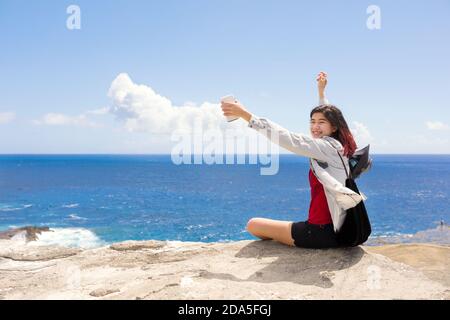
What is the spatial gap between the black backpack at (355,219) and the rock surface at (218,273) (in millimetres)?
262

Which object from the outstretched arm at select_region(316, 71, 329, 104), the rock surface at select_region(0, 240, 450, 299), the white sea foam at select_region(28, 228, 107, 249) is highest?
the outstretched arm at select_region(316, 71, 329, 104)

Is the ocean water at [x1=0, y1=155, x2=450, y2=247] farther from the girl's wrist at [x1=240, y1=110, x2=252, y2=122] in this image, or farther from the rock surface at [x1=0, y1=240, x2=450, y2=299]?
the girl's wrist at [x1=240, y1=110, x2=252, y2=122]

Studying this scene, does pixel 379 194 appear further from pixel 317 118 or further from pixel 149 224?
pixel 317 118

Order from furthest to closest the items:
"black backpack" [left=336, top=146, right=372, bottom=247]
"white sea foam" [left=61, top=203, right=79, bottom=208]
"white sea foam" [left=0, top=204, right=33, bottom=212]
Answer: "white sea foam" [left=61, top=203, right=79, bottom=208], "white sea foam" [left=0, top=204, right=33, bottom=212], "black backpack" [left=336, top=146, right=372, bottom=247]

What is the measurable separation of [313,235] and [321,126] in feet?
5.14

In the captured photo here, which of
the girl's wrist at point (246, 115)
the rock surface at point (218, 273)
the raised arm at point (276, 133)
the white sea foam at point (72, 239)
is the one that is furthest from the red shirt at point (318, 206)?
the white sea foam at point (72, 239)

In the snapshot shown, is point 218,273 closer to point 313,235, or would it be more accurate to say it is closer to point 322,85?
point 313,235

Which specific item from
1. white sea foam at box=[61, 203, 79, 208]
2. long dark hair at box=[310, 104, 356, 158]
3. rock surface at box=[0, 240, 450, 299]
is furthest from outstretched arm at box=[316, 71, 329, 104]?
white sea foam at box=[61, 203, 79, 208]

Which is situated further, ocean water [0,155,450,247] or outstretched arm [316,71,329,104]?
ocean water [0,155,450,247]

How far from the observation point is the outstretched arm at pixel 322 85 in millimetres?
5961

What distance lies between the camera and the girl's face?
5.24 meters

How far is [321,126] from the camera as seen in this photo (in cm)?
525
